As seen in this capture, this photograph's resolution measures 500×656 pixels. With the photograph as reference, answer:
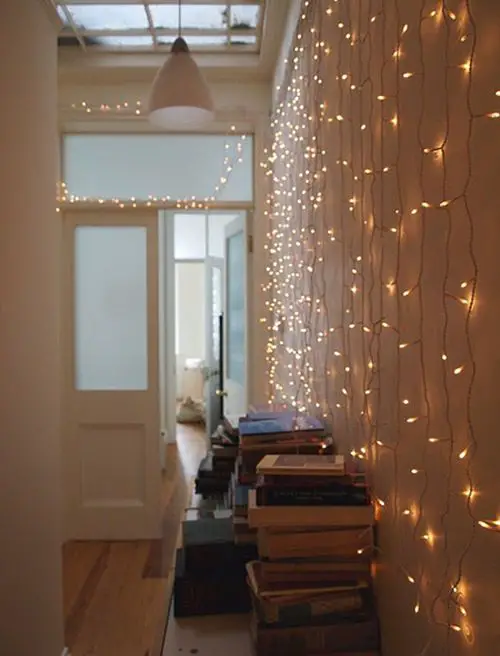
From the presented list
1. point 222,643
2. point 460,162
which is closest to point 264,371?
point 222,643

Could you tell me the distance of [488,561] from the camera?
1.00m

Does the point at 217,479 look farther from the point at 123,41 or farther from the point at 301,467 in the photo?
the point at 123,41

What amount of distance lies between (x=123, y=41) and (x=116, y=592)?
3.17 metres

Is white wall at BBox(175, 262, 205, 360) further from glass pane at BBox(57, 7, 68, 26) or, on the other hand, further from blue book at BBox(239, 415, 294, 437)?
blue book at BBox(239, 415, 294, 437)

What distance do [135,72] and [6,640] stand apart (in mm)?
3369

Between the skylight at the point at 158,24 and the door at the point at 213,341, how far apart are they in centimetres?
217

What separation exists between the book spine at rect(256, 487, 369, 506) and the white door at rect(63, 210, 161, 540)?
287 cm

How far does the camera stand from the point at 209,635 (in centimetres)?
169

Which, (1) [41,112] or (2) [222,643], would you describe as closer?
(2) [222,643]

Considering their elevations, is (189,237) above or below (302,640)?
above

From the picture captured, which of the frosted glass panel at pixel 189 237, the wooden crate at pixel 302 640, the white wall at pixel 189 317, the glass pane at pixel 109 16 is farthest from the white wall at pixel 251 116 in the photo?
the white wall at pixel 189 317

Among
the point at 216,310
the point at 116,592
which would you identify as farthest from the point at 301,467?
the point at 216,310

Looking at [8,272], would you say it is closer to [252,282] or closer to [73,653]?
[73,653]

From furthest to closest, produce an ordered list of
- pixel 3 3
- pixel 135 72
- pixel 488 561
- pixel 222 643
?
pixel 135 72
pixel 3 3
pixel 222 643
pixel 488 561
